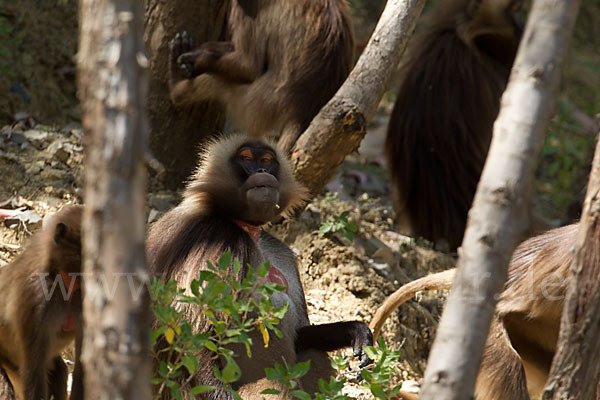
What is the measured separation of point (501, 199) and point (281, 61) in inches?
138

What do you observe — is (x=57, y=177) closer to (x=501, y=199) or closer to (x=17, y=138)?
(x=17, y=138)

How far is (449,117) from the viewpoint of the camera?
593 centimetres

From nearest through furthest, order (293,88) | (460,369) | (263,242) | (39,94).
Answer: (460,369) → (263,242) → (293,88) → (39,94)

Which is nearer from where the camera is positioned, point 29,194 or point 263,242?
point 263,242

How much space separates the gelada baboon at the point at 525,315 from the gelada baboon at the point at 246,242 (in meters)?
0.49

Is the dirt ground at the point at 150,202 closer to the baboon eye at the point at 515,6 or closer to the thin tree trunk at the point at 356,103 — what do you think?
the thin tree trunk at the point at 356,103

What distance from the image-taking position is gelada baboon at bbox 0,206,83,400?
9.15ft

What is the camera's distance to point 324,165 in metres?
4.42

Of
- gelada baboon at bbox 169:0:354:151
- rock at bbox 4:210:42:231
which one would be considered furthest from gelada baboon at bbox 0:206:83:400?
gelada baboon at bbox 169:0:354:151

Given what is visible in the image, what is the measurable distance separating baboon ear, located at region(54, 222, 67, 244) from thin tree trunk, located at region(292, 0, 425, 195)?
173cm

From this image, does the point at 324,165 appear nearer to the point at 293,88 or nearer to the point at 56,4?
the point at 293,88

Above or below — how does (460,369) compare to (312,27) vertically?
below

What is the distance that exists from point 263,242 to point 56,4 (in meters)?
3.18

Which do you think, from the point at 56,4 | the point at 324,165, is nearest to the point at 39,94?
the point at 56,4
